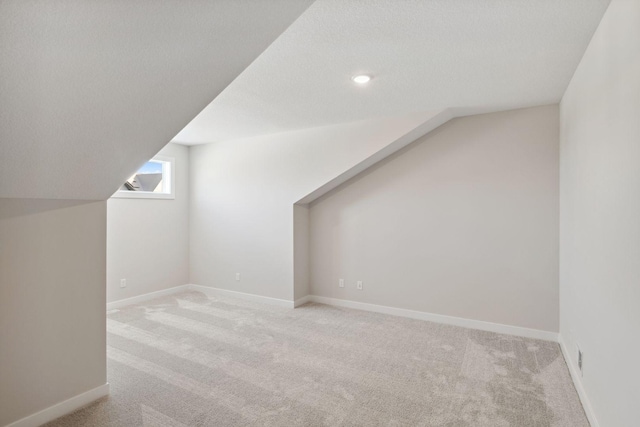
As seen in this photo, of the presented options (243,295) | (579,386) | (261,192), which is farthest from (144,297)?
(579,386)

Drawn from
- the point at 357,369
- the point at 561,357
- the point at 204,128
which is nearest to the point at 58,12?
the point at 357,369

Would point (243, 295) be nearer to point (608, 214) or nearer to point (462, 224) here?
point (462, 224)

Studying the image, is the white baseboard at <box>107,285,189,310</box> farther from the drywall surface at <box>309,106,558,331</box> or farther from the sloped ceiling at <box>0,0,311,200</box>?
the sloped ceiling at <box>0,0,311,200</box>

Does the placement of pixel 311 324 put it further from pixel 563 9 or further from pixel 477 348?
pixel 563 9

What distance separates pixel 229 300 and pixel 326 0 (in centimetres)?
422

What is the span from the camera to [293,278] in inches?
181

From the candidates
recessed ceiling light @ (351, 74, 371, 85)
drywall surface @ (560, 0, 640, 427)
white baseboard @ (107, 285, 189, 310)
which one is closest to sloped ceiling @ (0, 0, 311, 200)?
recessed ceiling light @ (351, 74, 371, 85)

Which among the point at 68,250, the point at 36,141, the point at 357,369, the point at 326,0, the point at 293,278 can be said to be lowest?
the point at 357,369

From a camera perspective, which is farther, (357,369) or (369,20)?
(357,369)

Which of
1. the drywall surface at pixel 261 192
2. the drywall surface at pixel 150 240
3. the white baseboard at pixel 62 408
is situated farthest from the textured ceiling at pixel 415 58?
the white baseboard at pixel 62 408

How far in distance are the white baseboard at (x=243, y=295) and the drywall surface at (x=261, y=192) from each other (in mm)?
63

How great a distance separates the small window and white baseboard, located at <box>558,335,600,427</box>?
5328 millimetres

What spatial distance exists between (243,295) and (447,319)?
2879 mm

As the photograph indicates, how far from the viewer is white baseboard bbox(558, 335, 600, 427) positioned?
2.05 m
